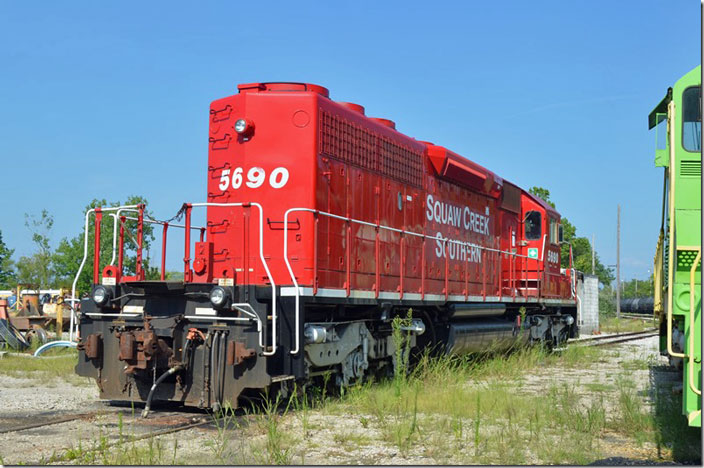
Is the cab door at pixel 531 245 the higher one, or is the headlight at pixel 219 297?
the cab door at pixel 531 245

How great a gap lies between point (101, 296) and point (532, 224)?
35.3ft

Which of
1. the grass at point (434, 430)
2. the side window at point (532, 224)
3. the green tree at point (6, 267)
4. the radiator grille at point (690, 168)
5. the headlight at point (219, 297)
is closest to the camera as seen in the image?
the grass at point (434, 430)

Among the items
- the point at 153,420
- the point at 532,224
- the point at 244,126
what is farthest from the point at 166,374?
the point at 532,224

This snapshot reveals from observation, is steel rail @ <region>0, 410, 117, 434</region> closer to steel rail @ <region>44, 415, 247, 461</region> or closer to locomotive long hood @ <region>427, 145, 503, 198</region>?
steel rail @ <region>44, 415, 247, 461</region>

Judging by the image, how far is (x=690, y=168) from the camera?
6.34m

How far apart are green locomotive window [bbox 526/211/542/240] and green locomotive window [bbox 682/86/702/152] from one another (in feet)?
33.3

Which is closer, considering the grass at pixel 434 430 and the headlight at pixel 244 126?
the grass at pixel 434 430

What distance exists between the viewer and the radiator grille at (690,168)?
20.6ft

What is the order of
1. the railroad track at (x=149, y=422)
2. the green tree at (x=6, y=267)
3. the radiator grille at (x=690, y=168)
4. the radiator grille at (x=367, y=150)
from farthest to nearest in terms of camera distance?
1. the green tree at (x=6, y=267)
2. the radiator grille at (x=367, y=150)
3. the railroad track at (x=149, y=422)
4. the radiator grille at (x=690, y=168)

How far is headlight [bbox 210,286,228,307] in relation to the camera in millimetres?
7816

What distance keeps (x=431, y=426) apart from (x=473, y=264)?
677 cm

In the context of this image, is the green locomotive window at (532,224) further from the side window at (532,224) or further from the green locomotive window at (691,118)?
the green locomotive window at (691,118)

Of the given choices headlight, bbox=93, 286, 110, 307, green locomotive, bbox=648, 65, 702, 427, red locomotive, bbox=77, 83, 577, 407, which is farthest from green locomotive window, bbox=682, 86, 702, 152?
headlight, bbox=93, 286, 110, 307

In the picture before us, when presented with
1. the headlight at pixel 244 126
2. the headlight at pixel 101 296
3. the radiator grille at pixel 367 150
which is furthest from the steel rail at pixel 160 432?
the radiator grille at pixel 367 150
